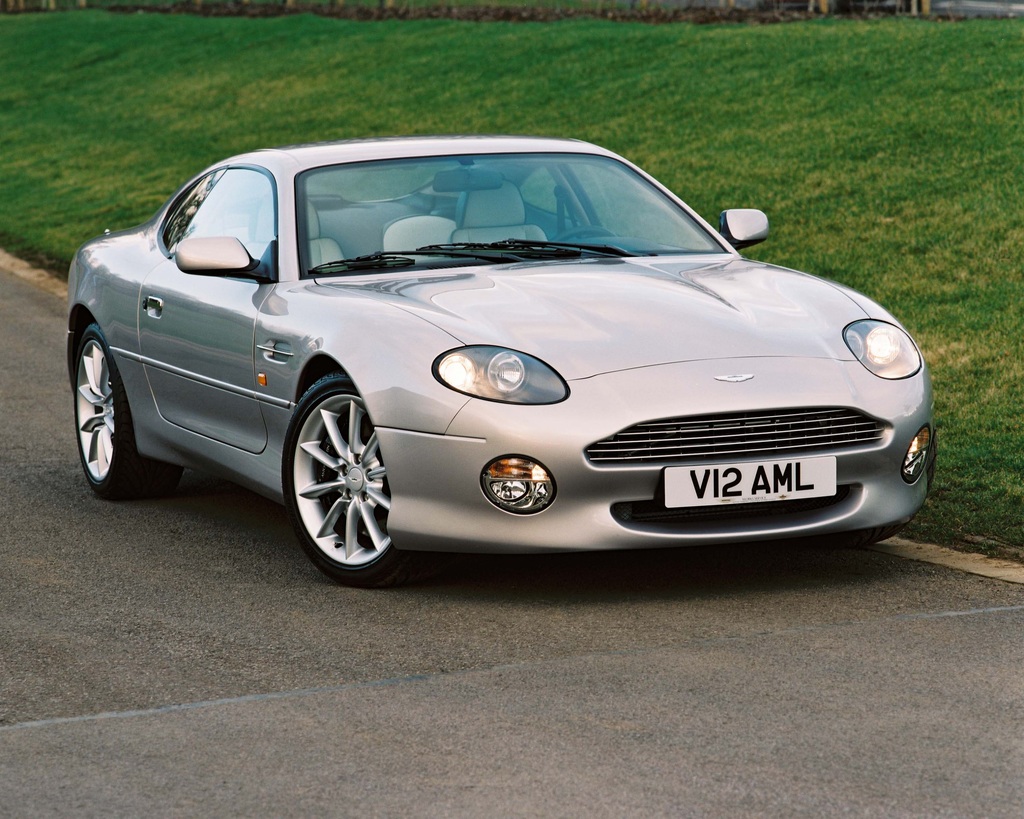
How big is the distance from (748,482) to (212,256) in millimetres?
2235

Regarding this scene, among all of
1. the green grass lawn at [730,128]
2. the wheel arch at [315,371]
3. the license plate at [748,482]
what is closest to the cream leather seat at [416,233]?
the wheel arch at [315,371]

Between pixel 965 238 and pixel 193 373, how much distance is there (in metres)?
7.12

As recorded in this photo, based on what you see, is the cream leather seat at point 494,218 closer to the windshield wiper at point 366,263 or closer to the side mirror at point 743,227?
the windshield wiper at point 366,263

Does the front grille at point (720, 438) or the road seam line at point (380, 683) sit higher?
the front grille at point (720, 438)

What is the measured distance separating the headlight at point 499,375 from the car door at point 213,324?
113cm

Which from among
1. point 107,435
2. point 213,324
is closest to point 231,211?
point 213,324

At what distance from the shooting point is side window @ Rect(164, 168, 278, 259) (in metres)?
6.79

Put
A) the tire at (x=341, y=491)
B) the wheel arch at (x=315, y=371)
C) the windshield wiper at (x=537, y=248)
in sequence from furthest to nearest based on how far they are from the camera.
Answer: the windshield wiper at (x=537, y=248)
the wheel arch at (x=315, y=371)
the tire at (x=341, y=491)

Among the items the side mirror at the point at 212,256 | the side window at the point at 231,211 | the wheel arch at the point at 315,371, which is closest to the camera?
the wheel arch at the point at 315,371

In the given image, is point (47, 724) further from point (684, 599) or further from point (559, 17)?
point (559, 17)

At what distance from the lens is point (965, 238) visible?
12.2 m

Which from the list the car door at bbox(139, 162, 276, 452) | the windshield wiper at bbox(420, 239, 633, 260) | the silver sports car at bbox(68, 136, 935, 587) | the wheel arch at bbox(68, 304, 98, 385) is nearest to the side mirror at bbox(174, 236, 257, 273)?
the silver sports car at bbox(68, 136, 935, 587)

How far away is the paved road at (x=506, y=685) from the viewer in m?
3.86

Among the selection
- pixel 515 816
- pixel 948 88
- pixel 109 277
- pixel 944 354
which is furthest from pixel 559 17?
pixel 515 816
